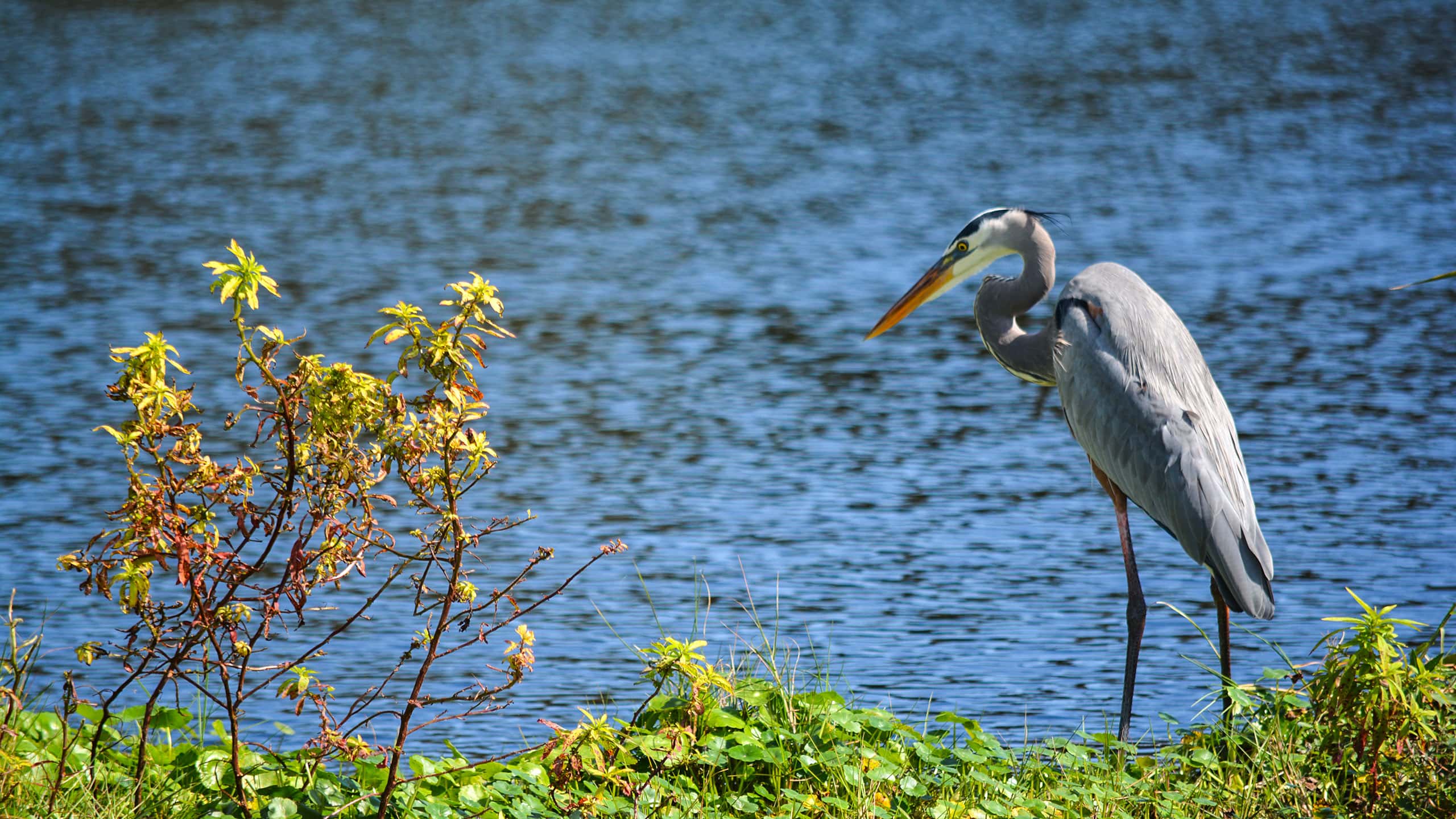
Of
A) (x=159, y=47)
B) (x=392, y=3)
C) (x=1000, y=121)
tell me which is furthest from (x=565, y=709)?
(x=392, y=3)

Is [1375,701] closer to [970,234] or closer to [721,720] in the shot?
[721,720]

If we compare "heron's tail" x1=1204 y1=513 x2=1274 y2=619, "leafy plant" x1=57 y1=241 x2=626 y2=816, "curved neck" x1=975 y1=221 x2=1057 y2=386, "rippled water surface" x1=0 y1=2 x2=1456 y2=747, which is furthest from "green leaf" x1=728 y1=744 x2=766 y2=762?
"curved neck" x1=975 y1=221 x2=1057 y2=386

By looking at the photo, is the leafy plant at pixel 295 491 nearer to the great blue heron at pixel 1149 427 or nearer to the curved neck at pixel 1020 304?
the great blue heron at pixel 1149 427

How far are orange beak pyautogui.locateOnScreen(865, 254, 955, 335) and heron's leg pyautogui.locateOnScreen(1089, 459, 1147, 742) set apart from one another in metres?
0.98

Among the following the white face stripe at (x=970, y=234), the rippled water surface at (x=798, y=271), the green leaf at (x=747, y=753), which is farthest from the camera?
the white face stripe at (x=970, y=234)

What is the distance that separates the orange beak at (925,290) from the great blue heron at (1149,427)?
1.44 ft

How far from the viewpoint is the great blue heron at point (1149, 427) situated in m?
3.80

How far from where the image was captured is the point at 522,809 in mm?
3049

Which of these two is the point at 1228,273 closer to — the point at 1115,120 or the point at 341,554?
the point at 1115,120

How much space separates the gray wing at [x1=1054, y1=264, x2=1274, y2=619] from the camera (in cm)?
383

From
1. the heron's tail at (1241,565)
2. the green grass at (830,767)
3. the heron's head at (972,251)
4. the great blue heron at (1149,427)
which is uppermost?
the heron's head at (972,251)

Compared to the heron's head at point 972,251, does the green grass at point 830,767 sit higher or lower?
lower

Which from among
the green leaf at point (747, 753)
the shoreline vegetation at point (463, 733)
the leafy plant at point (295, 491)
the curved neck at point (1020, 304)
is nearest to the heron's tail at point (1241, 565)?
the shoreline vegetation at point (463, 733)

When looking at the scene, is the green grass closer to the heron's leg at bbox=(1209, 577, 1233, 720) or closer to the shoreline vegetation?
the shoreline vegetation
